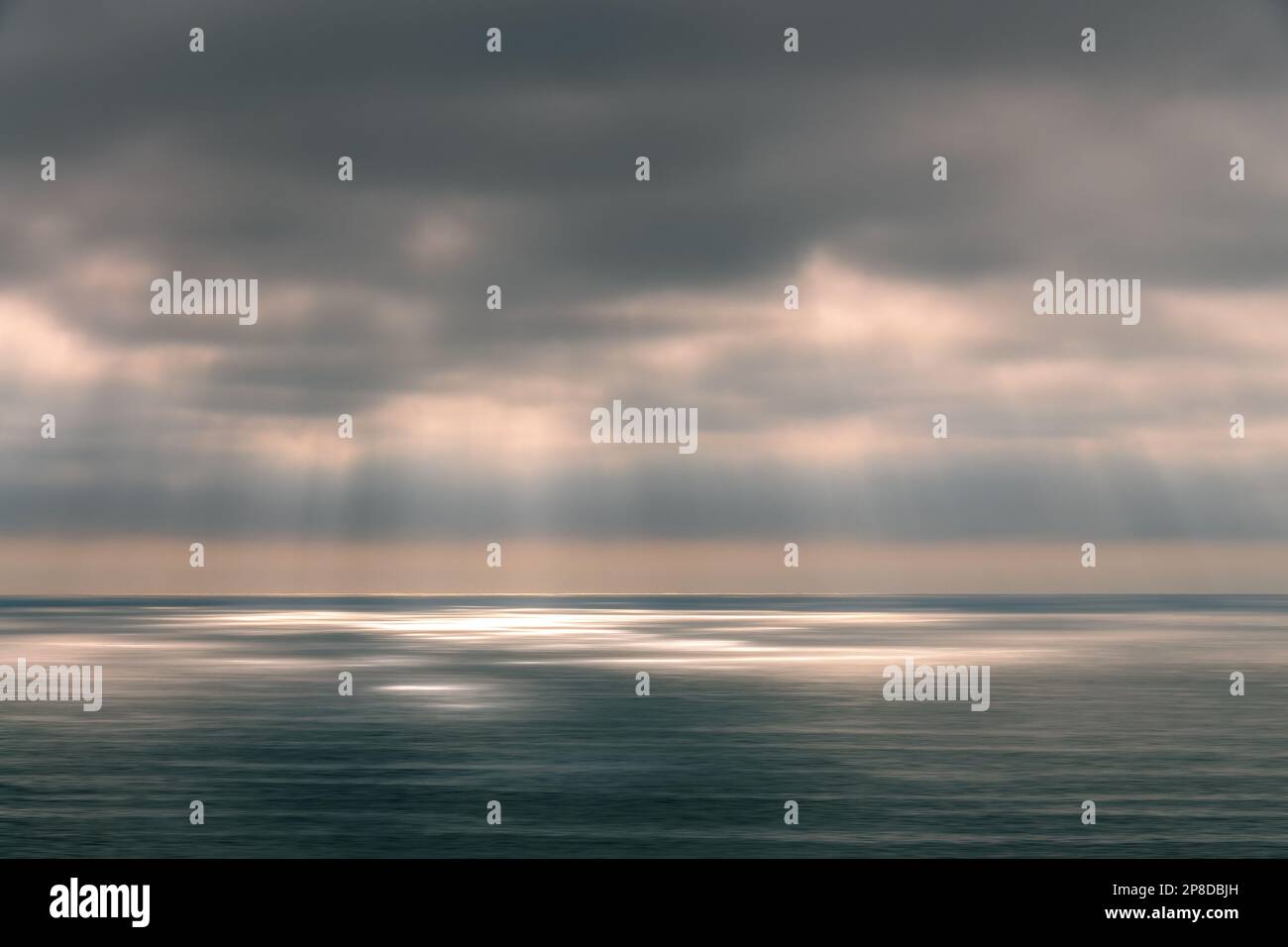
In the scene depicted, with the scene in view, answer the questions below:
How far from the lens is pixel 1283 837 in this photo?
33.6 metres

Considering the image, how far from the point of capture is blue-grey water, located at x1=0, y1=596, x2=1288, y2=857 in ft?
111

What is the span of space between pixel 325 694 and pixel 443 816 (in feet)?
121

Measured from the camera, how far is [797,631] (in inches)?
6560

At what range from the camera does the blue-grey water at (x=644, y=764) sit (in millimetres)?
33844

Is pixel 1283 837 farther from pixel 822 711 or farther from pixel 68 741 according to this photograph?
pixel 68 741

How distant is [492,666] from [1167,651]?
60955mm

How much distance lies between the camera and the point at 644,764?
153 feet

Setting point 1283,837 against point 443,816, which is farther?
point 443,816
